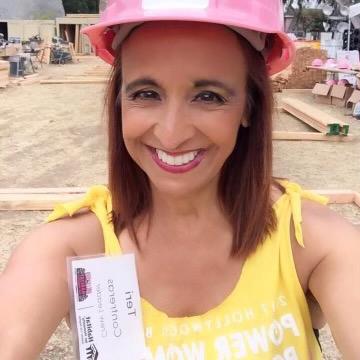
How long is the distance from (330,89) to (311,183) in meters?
7.47

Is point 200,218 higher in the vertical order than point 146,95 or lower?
lower

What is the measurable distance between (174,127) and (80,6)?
55.0m

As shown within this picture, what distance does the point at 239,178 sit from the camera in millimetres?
1499

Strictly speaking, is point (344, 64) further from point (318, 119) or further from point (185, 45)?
point (185, 45)

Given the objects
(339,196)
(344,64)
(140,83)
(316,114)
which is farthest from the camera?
(344,64)

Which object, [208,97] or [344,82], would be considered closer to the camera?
[208,97]

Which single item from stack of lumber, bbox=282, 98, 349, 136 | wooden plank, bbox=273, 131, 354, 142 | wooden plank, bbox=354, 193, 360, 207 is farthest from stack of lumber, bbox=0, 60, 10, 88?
wooden plank, bbox=354, 193, 360, 207

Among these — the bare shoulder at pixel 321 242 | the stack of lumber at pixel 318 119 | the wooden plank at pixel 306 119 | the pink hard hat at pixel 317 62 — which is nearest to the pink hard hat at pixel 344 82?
the stack of lumber at pixel 318 119

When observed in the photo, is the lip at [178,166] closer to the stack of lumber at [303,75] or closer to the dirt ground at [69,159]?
the dirt ground at [69,159]

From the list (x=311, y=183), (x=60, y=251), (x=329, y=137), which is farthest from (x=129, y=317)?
(x=329, y=137)

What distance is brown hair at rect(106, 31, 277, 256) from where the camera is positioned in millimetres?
1421

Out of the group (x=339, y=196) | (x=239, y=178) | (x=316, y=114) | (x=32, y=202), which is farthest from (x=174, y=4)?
(x=316, y=114)

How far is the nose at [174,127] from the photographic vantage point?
125cm

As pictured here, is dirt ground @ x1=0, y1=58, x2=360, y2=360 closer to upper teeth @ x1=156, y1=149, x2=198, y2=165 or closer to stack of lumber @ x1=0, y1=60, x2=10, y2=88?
upper teeth @ x1=156, y1=149, x2=198, y2=165
